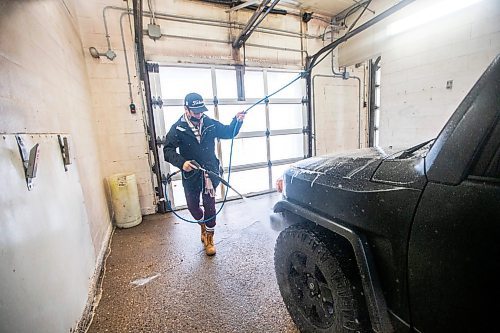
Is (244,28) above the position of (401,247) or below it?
above

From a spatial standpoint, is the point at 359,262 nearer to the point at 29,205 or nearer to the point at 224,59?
the point at 29,205

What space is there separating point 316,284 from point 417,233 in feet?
2.09

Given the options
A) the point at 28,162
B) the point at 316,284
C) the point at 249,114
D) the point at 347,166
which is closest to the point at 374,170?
the point at 347,166

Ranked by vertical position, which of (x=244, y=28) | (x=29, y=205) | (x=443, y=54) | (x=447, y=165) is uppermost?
(x=244, y=28)

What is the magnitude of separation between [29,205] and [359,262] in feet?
4.87

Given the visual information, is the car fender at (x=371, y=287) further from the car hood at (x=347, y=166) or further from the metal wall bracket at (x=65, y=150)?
the metal wall bracket at (x=65, y=150)

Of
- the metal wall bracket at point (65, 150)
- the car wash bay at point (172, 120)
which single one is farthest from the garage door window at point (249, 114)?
the metal wall bracket at point (65, 150)

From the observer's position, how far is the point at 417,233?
69 cm

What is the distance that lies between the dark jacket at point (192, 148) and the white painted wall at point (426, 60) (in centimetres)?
313

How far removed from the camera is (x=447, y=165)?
2.07 ft

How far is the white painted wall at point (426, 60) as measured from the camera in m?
2.92

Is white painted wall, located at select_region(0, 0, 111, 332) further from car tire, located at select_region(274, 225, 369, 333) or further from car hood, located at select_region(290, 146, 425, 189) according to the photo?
car hood, located at select_region(290, 146, 425, 189)

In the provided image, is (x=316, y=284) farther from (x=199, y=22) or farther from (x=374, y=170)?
(x=199, y=22)

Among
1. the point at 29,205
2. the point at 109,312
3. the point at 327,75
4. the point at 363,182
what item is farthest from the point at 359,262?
the point at 327,75
